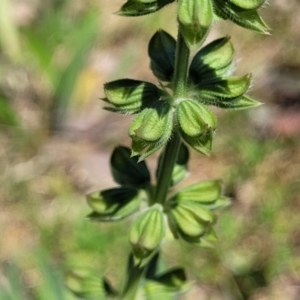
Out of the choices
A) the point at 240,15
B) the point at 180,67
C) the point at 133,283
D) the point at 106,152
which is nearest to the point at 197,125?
the point at 180,67

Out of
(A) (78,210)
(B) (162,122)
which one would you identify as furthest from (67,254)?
(B) (162,122)

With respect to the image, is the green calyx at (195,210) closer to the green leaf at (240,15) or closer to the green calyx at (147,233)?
the green calyx at (147,233)

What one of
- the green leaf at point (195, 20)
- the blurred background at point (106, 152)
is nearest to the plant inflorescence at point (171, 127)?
the green leaf at point (195, 20)

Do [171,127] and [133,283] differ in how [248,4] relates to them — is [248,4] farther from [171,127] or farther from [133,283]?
[133,283]

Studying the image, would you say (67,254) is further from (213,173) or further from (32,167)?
(213,173)

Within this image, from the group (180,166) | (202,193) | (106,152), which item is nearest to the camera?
(202,193)

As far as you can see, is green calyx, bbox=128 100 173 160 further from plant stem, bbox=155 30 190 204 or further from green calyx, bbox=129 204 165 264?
green calyx, bbox=129 204 165 264
